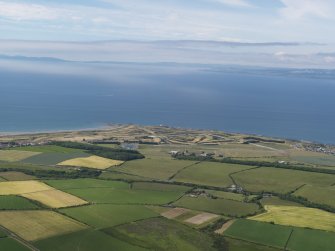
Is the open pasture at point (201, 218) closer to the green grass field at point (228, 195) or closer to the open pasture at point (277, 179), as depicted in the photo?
the green grass field at point (228, 195)

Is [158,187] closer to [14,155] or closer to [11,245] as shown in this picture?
[11,245]

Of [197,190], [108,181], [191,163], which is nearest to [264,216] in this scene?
[197,190]

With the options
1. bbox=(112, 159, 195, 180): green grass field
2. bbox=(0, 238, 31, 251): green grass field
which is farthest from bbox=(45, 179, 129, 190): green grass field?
bbox=(0, 238, 31, 251): green grass field

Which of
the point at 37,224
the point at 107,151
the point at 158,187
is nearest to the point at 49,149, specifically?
the point at 107,151

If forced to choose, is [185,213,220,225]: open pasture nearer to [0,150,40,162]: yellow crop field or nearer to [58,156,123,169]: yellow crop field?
[58,156,123,169]: yellow crop field

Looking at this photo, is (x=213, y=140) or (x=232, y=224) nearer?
(x=232, y=224)

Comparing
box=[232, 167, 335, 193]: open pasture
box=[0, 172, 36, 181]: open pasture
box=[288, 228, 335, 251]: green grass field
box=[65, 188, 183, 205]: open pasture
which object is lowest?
box=[288, 228, 335, 251]: green grass field

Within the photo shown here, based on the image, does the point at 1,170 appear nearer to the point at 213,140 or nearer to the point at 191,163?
the point at 191,163
